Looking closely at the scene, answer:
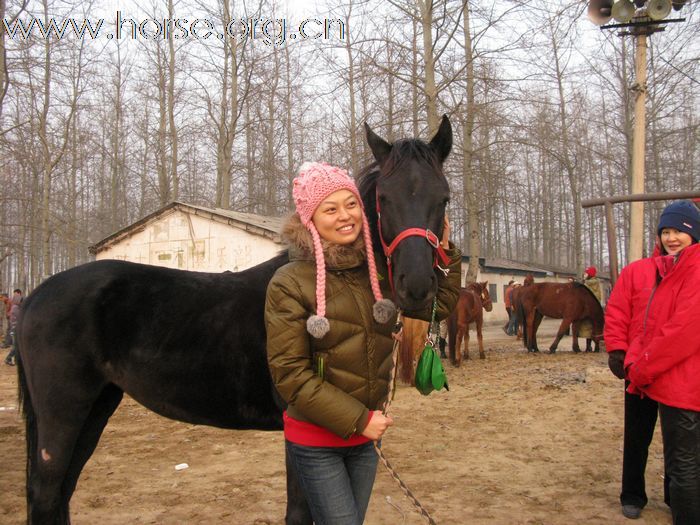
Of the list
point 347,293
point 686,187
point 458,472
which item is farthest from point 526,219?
point 347,293

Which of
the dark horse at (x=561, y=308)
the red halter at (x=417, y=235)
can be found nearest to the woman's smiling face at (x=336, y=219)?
the red halter at (x=417, y=235)

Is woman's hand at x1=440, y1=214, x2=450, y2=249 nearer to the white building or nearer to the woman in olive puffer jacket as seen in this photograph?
the woman in olive puffer jacket

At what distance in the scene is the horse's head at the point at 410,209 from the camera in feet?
5.79

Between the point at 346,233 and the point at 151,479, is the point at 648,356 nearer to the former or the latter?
the point at 346,233

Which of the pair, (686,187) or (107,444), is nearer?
(107,444)

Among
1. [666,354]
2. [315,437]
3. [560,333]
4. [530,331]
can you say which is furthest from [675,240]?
[530,331]

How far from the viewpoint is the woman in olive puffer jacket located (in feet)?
5.49

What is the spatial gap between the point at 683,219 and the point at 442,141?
6.20 ft

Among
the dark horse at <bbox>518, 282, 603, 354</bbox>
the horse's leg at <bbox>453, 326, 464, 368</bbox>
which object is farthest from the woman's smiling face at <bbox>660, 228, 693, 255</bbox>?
the dark horse at <bbox>518, 282, 603, 354</bbox>

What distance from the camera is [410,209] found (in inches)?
76.4

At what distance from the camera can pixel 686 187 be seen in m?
24.1

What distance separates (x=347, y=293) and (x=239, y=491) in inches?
A: 115

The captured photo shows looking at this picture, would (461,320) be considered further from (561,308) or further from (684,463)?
(684,463)

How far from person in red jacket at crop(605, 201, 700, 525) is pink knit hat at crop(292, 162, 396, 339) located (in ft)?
6.59
